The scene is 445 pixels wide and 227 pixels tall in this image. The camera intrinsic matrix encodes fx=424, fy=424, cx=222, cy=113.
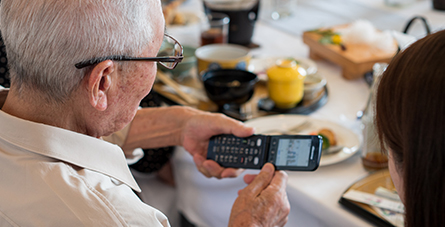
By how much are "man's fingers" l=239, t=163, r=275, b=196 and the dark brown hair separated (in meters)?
0.35

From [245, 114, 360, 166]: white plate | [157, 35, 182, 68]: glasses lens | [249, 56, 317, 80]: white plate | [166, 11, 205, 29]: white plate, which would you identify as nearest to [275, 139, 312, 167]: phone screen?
[245, 114, 360, 166]: white plate

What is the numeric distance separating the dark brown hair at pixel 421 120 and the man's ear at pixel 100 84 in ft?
1.25

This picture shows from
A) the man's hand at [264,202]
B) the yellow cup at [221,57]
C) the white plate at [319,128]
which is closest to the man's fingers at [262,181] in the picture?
the man's hand at [264,202]

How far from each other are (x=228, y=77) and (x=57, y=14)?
0.69 metres

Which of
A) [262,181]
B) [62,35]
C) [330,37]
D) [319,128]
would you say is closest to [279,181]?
[262,181]

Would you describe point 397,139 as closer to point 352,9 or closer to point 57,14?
point 57,14

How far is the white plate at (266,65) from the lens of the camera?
1344 mm

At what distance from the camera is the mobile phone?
83cm

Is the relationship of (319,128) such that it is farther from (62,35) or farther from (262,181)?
(62,35)

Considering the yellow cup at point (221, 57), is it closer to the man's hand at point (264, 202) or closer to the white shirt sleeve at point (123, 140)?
the white shirt sleeve at point (123, 140)

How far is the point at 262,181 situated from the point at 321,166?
0.16 metres

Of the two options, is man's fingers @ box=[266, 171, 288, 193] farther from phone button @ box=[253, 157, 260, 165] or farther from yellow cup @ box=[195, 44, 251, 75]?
yellow cup @ box=[195, 44, 251, 75]

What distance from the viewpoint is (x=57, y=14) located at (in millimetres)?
562

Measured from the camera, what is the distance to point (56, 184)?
0.58 metres
